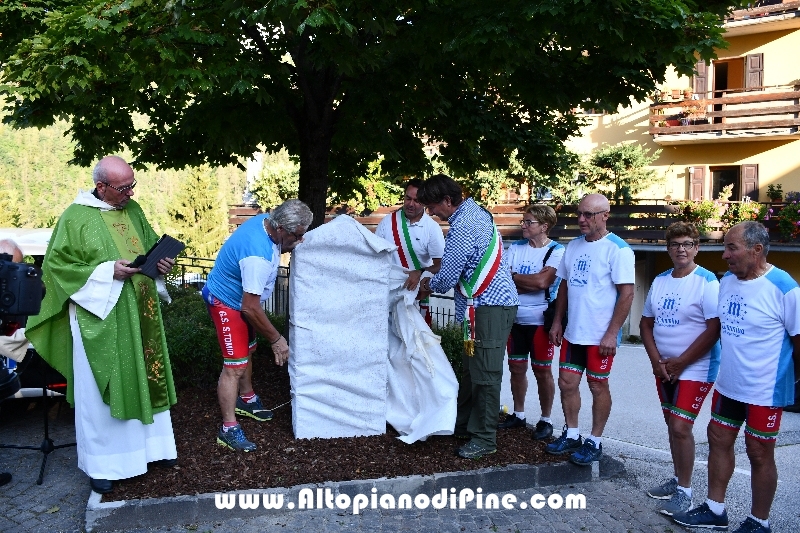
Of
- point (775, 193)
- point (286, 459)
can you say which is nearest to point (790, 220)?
point (775, 193)

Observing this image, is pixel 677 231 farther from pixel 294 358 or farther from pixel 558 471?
pixel 294 358

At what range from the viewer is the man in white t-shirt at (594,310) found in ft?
17.0

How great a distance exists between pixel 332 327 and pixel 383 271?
572mm

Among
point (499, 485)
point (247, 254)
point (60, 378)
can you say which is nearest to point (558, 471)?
point (499, 485)

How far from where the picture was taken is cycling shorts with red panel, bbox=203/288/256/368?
520 centimetres

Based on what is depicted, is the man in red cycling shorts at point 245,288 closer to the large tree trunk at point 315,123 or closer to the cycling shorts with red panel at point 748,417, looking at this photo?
the large tree trunk at point 315,123

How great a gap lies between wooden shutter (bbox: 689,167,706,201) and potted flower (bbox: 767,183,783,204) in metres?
2.04

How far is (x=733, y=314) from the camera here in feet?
14.5

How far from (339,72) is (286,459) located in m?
3.11

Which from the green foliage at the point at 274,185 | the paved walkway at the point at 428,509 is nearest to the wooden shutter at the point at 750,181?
the green foliage at the point at 274,185

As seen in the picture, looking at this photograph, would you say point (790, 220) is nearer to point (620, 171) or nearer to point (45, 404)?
point (620, 171)

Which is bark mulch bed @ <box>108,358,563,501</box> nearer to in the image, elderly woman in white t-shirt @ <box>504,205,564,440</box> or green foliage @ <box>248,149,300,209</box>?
elderly woman in white t-shirt @ <box>504,205,564,440</box>

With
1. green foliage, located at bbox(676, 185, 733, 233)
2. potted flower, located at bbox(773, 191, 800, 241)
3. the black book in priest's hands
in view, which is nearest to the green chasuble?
the black book in priest's hands

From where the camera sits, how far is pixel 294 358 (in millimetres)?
5418
